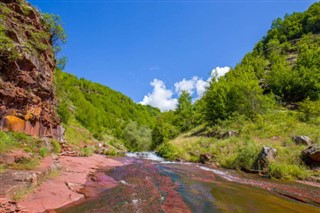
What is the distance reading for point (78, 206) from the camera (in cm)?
684

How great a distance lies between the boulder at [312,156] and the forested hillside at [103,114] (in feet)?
104

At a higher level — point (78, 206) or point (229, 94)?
point (229, 94)

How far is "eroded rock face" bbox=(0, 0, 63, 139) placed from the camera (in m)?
11.6

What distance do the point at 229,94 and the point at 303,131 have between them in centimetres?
1464

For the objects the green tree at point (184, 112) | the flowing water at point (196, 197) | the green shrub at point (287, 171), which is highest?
the green tree at point (184, 112)

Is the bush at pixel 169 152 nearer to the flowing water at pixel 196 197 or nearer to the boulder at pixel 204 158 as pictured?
the boulder at pixel 204 158

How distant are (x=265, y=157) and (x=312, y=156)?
9.10ft

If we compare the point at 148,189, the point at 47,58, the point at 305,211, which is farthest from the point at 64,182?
the point at 47,58

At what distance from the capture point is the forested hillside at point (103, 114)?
5903cm

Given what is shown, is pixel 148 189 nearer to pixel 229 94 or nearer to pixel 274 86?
pixel 229 94

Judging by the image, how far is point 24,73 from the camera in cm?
1300

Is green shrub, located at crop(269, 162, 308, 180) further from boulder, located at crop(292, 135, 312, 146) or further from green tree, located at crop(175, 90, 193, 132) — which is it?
green tree, located at crop(175, 90, 193, 132)

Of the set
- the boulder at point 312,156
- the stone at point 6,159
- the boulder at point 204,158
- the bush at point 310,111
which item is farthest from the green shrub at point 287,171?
the stone at point 6,159

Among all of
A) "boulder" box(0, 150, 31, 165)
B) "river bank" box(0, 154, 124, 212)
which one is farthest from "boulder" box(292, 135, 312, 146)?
"boulder" box(0, 150, 31, 165)
